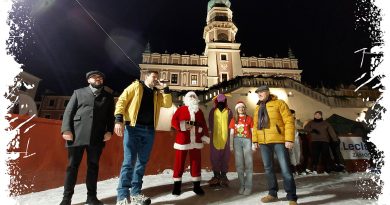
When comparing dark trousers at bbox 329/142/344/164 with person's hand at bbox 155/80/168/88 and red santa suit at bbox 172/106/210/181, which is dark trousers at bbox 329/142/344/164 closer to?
red santa suit at bbox 172/106/210/181

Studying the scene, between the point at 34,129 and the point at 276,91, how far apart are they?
19633 millimetres

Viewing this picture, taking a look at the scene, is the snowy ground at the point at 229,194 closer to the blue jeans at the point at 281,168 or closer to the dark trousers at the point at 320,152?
the blue jeans at the point at 281,168

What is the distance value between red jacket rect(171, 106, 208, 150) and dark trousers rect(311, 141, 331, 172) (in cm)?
443

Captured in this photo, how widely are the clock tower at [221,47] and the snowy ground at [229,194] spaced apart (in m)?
32.1

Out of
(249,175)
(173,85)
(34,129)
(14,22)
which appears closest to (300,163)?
(249,175)

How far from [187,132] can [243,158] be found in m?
1.35

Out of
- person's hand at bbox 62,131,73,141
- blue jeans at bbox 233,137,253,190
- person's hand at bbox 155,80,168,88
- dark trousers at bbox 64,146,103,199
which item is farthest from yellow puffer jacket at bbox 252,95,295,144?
person's hand at bbox 62,131,73,141

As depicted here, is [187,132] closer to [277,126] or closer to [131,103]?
[131,103]

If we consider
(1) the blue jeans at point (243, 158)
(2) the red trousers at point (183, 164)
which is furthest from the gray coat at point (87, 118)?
(1) the blue jeans at point (243, 158)

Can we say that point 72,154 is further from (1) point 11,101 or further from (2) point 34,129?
Result: (2) point 34,129

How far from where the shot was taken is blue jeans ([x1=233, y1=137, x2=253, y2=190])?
5070 millimetres

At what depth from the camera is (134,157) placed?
4211mm

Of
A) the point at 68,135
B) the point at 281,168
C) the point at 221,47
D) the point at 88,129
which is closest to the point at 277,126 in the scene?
the point at 281,168

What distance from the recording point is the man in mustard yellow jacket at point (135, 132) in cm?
406
